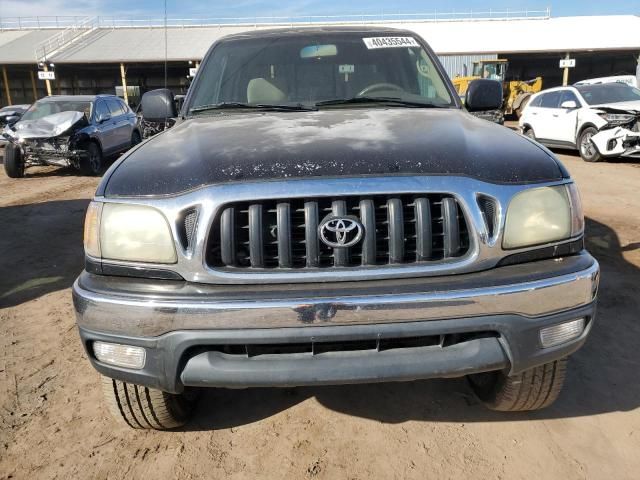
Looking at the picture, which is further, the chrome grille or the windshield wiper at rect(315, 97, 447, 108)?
the windshield wiper at rect(315, 97, 447, 108)

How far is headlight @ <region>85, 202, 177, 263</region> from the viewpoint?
184 cm

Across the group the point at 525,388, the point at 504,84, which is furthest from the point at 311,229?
the point at 504,84

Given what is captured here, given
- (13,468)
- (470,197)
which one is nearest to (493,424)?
(470,197)

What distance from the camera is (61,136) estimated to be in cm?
996

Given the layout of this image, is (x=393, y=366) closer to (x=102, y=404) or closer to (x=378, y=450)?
(x=378, y=450)

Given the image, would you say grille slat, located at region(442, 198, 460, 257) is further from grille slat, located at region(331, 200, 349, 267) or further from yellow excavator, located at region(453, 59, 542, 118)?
yellow excavator, located at region(453, 59, 542, 118)

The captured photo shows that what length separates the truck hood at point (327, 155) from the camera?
6.09 ft

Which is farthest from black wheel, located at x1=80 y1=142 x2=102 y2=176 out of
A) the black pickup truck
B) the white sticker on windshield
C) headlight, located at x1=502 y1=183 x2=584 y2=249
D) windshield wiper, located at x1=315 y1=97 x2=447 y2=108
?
headlight, located at x1=502 y1=183 x2=584 y2=249

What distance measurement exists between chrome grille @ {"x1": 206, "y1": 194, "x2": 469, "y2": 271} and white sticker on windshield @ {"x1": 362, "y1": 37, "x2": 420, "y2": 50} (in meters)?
1.88

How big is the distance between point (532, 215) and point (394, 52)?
6.13ft

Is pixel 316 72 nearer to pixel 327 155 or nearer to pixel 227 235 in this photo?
pixel 327 155

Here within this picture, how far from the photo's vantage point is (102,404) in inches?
105

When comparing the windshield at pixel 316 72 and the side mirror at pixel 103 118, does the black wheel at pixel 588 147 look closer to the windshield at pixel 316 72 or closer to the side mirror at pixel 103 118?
the windshield at pixel 316 72

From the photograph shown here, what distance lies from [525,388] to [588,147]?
9.99 meters
